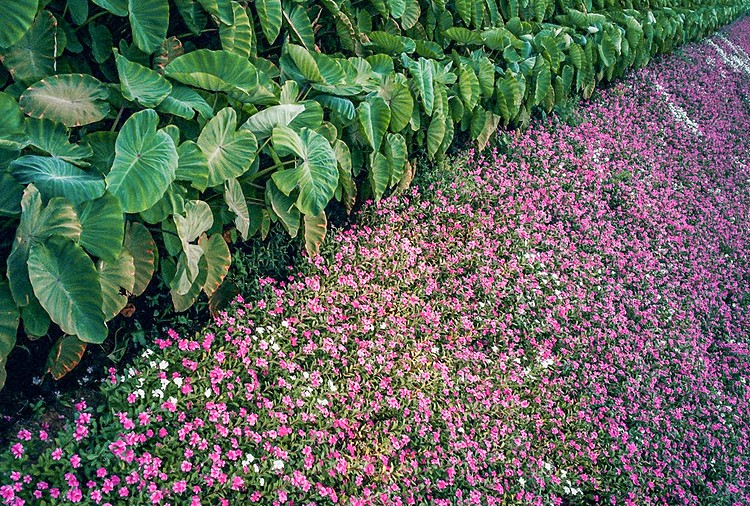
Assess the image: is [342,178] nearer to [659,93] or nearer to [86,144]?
[86,144]

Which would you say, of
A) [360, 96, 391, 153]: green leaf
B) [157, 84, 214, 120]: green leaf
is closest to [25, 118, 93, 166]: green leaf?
[157, 84, 214, 120]: green leaf

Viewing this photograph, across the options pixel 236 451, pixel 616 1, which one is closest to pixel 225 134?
pixel 236 451

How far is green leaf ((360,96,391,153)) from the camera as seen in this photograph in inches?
132

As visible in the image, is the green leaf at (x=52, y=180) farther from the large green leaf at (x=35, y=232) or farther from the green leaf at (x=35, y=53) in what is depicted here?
the green leaf at (x=35, y=53)

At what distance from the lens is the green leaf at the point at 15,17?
2088 millimetres

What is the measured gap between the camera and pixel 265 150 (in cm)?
312

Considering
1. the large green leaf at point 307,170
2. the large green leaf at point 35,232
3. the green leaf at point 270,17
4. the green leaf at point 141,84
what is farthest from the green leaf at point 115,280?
the green leaf at point 270,17

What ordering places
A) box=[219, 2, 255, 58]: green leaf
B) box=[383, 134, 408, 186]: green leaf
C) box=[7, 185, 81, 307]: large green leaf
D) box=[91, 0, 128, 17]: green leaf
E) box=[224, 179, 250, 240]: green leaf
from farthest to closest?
box=[383, 134, 408, 186]: green leaf
box=[219, 2, 255, 58]: green leaf
box=[224, 179, 250, 240]: green leaf
box=[91, 0, 128, 17]: green leaf
box=[7, 185, 81, 307]: large green leaf

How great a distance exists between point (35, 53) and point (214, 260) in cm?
106

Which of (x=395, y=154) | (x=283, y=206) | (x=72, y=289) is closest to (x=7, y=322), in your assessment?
(x=72, y=289)

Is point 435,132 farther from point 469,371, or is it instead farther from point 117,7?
point 117,7

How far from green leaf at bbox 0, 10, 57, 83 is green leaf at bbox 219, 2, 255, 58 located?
0.74 meters

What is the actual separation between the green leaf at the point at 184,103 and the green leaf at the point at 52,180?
1.73ft

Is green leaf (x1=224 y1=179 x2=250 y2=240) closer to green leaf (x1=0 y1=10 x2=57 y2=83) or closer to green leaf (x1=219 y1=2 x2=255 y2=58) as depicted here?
green leaf (x1=219 y1=2 x2=255 y2=58)
